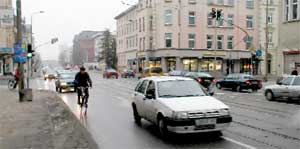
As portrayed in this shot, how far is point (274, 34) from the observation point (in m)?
70.5

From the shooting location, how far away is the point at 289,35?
35.2 meters

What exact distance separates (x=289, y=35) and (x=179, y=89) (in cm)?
2680

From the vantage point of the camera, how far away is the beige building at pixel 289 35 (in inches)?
1351

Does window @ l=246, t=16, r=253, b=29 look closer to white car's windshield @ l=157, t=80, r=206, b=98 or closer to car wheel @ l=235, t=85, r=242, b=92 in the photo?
car wheel @ l=235, t=85, r=242, b=92

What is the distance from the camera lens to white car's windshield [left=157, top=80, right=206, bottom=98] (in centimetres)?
1091

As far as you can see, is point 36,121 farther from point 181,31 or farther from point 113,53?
point 113,53

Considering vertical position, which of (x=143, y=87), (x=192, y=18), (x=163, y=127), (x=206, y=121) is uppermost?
(x=192, y=18)

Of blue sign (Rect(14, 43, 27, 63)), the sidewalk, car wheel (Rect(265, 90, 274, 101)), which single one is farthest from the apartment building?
the sidewalk

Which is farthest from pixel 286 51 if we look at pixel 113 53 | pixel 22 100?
pixel 113 53

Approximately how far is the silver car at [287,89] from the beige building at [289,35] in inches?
515

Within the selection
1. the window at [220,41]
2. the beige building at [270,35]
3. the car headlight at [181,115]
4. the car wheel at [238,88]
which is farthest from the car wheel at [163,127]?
the beige building at [270,35]

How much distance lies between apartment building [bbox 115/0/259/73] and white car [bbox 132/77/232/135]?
165 feet

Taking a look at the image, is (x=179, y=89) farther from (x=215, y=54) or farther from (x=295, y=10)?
(x=215, y=54)

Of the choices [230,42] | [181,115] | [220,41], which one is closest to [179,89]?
[181,115]
